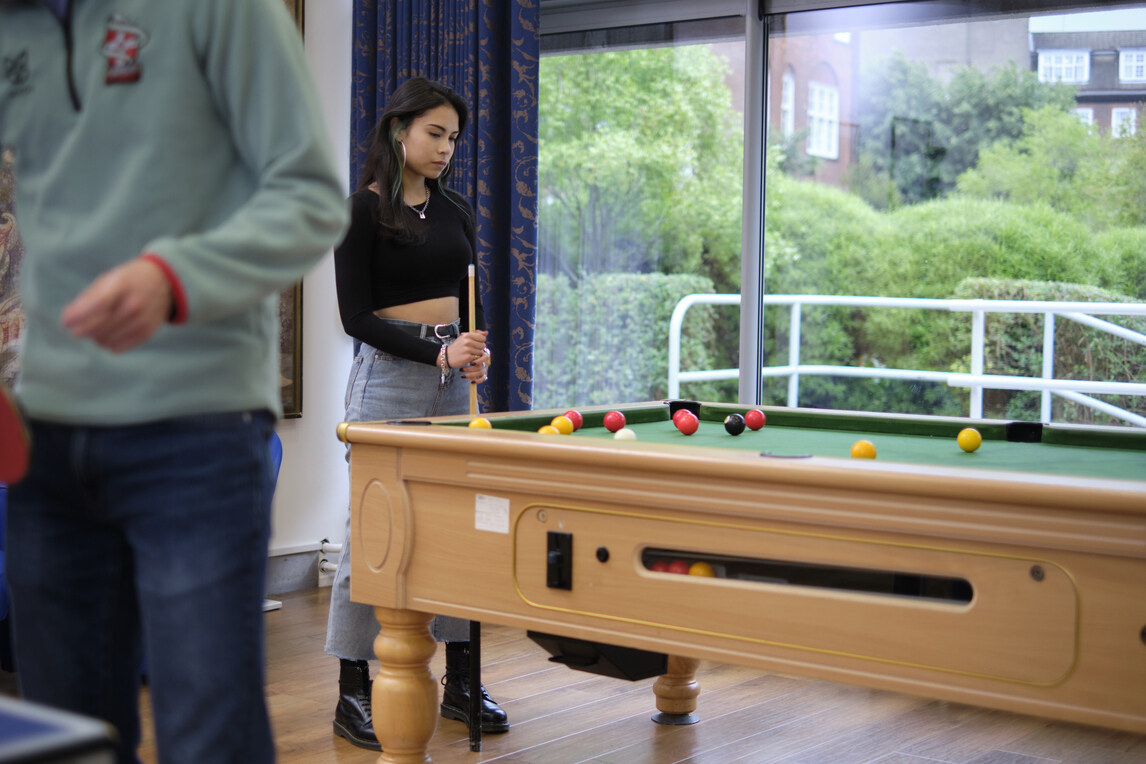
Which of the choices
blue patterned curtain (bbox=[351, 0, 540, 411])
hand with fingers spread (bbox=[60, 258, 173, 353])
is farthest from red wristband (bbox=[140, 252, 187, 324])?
blue patterned curtain (bbox=[351, 0, 540, 411])

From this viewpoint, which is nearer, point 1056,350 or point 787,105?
point 1056,350

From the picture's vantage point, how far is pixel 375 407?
2707 millimetres

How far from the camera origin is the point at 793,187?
4102mm

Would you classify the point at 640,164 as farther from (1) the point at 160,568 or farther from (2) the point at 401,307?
(1) the point at 160,568

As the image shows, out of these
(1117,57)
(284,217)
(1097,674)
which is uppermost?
(1117,57)

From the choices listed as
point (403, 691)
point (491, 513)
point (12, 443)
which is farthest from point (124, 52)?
point (403, 691)

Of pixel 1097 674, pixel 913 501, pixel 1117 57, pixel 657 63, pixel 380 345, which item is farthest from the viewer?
pixel 657 63

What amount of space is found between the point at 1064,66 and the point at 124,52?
3213 mm

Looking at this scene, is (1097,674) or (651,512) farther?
(651,512)

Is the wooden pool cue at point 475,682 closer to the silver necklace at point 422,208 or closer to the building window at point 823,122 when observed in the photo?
the silver necklace at point 422,208

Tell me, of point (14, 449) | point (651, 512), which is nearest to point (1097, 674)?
point (651, 512)

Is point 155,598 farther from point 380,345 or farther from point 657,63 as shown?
point 657,63

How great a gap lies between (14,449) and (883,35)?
344cm

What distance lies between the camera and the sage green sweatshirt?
3.55 ft
